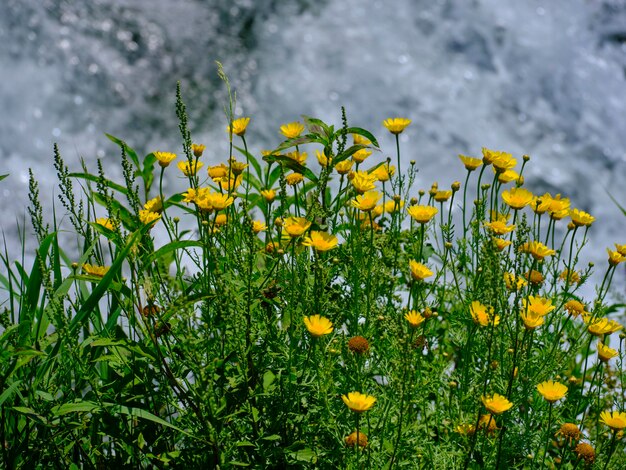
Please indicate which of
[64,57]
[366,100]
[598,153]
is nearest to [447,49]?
[366,100]

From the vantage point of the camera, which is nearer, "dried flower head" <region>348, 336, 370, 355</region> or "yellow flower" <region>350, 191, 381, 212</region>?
"dried flower head" <region>348, 336, 370, 355</region>

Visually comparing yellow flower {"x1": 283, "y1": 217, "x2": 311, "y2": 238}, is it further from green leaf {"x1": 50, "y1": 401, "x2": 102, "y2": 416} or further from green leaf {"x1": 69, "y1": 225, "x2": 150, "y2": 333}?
green leaf {"x1": 50, "y1": 401, "x2": 102, "y2": 416}

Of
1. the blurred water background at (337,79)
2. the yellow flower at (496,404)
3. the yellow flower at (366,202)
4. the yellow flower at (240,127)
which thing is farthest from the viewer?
the blurred water background at (337,79)

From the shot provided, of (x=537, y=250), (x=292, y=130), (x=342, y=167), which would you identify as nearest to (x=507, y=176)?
(x=537, y=250)

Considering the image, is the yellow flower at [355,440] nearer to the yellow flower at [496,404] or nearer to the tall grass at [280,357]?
the tall grass at [280,357]

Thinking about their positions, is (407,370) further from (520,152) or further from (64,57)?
(64,57)

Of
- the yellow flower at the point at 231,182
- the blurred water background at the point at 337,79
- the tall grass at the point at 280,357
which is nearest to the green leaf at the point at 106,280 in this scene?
the tall grass at the point at 280,357

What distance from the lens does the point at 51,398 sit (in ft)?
5.95

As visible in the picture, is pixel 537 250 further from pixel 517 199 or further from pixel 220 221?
pixel 220 221

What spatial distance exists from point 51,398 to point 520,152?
176 inches

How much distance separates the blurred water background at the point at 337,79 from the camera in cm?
536

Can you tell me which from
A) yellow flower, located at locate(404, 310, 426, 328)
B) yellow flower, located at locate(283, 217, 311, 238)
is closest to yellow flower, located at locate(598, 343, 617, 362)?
yellow flower, located at locate(404, 310, 426, 328)

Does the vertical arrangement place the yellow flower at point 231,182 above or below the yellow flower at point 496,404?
above

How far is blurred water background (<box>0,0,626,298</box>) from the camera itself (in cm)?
536
